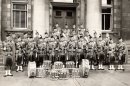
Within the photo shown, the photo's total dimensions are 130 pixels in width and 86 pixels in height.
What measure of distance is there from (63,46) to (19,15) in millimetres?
7264

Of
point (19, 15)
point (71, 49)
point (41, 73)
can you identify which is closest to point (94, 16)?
point (71, 49)

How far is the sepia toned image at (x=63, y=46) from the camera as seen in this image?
14.2m

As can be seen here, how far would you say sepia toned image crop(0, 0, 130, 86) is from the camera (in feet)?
46.6

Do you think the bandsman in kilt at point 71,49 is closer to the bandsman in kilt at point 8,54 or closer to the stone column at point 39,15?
the bandsman in kilt at point 8,54

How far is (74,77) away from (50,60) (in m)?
1.96

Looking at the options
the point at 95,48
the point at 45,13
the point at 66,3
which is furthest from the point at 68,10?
the point at 95,48

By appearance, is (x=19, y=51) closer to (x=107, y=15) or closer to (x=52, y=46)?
(x=52, y=46)

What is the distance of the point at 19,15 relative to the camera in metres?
21.4

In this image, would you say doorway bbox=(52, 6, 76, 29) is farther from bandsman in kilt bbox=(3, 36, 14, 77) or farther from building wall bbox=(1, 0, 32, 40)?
bandsman in kilt bbox=(3, 36, 14, 77)

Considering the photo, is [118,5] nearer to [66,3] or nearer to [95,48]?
[66,3]

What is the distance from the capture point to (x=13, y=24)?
69.7 feet

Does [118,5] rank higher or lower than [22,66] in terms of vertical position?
higher

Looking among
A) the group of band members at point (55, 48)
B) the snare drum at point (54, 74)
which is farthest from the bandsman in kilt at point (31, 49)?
the snare drum at point (54, 74)

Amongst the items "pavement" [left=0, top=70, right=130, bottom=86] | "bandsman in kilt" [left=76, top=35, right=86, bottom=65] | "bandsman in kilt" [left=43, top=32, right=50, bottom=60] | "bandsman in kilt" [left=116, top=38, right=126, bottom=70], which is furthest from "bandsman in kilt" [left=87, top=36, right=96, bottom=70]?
"bandsman in kilt" [left=43, top=32, right=50, bottom=60]
